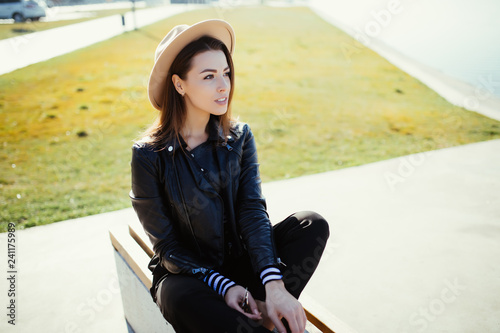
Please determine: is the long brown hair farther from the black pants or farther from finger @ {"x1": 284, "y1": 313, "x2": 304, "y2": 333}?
finger @ {"x1": 284, "y1": 313, "x2": 304, "y2": 333}

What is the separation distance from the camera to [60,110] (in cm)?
655

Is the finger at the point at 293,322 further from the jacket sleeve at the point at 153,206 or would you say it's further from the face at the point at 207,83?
the face at the point at 207,83

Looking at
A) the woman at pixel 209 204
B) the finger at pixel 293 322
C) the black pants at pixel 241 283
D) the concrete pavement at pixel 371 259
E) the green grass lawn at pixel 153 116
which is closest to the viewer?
the black pants at pixel 241 283

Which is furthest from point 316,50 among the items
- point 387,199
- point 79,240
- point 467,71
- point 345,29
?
point 79,240

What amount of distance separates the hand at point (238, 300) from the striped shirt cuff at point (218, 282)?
2cm

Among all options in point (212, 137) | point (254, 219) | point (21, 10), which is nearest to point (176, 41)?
point (212, 137)

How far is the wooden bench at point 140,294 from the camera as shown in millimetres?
1544

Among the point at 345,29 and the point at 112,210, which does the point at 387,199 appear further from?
the point at 345,29

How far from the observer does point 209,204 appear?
5.28ft

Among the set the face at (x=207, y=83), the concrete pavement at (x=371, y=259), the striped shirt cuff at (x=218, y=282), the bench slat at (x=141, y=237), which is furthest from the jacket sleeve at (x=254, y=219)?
the concrete pavement at (x=371, y=259)

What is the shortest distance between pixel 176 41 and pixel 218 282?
992 mm

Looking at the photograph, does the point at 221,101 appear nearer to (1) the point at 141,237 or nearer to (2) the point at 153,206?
(2) the point at 153,206

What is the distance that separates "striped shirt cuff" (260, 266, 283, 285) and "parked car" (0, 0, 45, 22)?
11241mm

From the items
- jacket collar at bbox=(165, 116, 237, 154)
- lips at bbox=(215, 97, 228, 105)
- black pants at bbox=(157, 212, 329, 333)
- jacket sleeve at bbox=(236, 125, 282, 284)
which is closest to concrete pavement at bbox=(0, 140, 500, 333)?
black pants at bbox=(157, 212, 329, 333)
